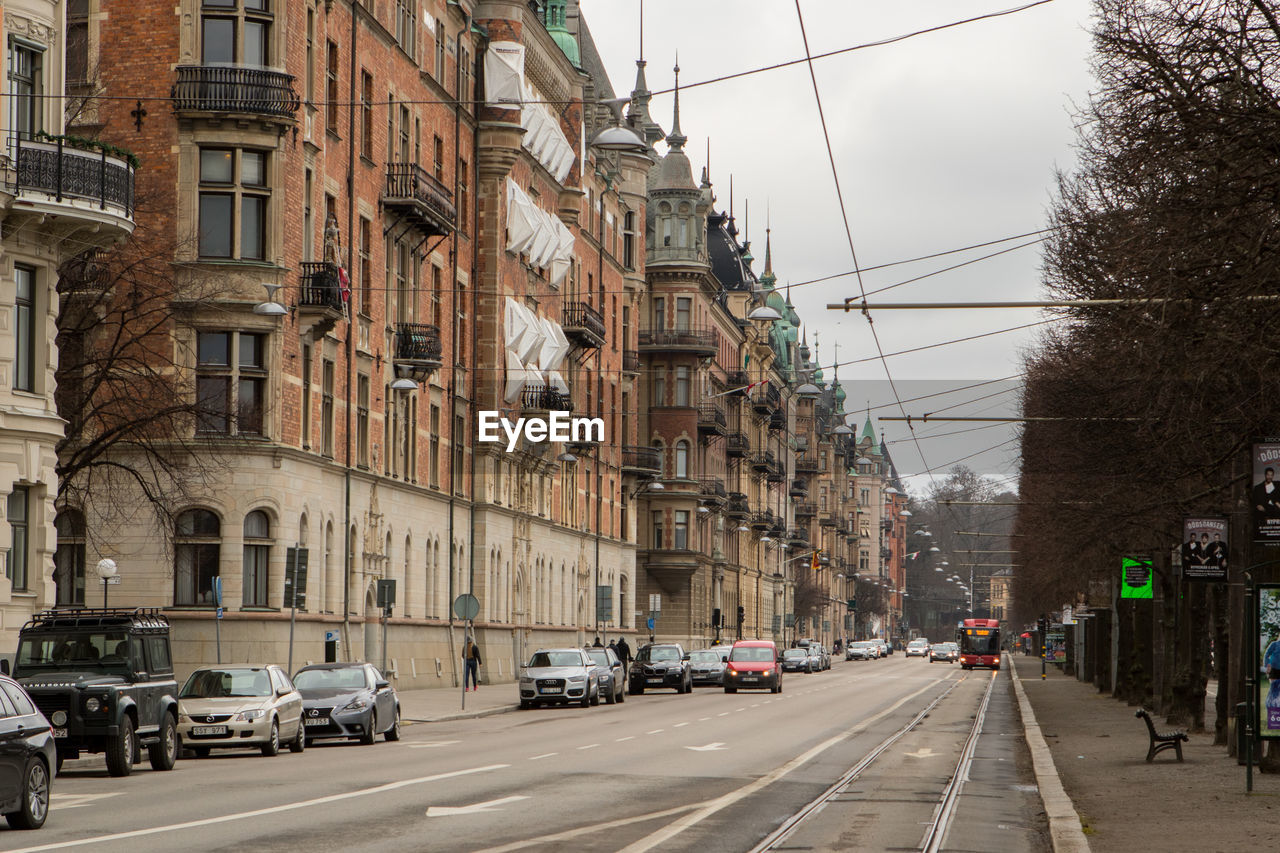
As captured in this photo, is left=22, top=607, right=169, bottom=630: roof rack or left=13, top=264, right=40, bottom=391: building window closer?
left=22, top=607, right=169, bottom=630: roof rack

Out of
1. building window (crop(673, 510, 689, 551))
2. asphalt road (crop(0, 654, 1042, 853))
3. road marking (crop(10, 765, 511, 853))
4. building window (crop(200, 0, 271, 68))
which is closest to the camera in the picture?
road marking (crop(10, 765, 511, 853))

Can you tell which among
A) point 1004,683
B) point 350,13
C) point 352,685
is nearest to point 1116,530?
point 352,685

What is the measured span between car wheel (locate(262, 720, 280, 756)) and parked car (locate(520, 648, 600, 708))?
1857 cm

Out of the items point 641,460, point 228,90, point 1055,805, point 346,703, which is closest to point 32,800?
point 1055,805

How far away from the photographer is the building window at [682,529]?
97.0m

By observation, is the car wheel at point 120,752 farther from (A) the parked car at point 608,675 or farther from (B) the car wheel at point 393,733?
(A) the parked car at point 608,675

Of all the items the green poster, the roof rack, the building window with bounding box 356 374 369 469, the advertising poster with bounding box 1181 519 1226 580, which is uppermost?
the building window with bounding box 356 374 369 469

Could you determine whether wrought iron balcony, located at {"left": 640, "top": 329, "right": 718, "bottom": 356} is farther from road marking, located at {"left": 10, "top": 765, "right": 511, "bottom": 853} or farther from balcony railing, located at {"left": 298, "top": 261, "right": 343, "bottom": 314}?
road marking, located at {"left": 10, "top": 765, "right": 511, "bottom": 853}

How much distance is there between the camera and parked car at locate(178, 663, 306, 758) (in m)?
27.7

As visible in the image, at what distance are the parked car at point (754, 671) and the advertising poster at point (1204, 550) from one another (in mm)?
35969

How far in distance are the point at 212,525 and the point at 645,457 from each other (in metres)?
49.2

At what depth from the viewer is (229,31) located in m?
43.1

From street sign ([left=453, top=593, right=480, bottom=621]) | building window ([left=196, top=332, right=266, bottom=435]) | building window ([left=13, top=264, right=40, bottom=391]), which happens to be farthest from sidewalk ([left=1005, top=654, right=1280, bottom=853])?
building window ([left=196, top=332, right=266, bottom=435])

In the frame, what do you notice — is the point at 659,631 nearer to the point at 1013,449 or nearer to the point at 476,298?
the point at 476,298
